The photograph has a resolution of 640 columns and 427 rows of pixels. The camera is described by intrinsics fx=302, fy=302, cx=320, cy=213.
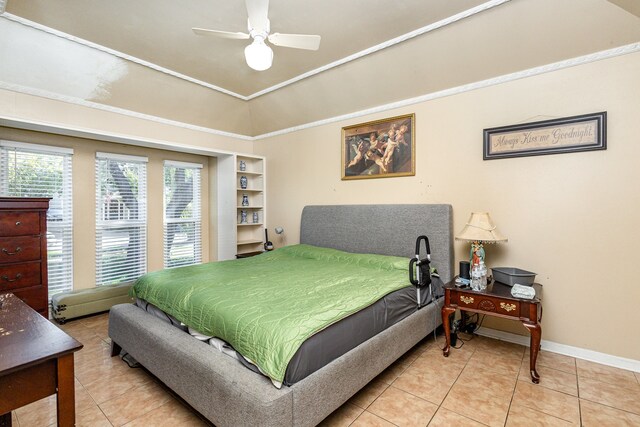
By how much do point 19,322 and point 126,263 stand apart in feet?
10.7

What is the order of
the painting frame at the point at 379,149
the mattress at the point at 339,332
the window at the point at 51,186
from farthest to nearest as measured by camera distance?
the painting frame at the point at 379,149 → the window at the point at 51,186 → the mattress at the point at 339,332

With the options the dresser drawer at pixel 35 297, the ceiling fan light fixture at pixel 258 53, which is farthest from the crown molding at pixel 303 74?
the dresser drawer at pixel 35 297

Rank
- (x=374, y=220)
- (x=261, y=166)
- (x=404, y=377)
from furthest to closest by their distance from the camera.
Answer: (x=261, y=166) < (x=374, y=220) < (x=404, y=377)

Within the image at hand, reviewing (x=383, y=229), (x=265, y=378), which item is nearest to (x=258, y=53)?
(x=265, y=378)

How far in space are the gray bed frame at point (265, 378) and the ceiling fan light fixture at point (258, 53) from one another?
200cm

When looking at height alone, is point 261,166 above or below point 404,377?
above

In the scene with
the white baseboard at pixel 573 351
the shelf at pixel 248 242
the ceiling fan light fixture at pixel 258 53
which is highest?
the ceiling fan light fixture at pixel 258 53

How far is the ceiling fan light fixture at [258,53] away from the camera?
2.15 metres

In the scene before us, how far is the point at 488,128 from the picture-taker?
3.04 meters

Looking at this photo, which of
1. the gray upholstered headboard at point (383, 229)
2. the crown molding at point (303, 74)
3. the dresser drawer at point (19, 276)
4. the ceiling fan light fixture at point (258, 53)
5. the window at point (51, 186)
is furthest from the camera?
the window at point (51, 186)

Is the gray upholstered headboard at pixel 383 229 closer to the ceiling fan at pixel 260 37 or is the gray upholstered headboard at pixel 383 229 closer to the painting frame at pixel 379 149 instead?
the painting frame at pixel 379 149

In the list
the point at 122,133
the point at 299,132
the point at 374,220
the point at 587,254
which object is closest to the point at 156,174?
the point at 122,133

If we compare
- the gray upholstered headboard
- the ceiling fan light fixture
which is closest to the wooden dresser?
the ceiling fan light fixture

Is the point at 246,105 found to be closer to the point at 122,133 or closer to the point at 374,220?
the point at 122,133
